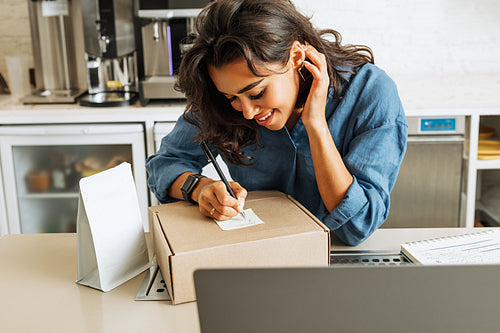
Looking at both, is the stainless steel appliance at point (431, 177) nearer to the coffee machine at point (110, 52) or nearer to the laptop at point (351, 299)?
the coffee machine at point (110, 52)

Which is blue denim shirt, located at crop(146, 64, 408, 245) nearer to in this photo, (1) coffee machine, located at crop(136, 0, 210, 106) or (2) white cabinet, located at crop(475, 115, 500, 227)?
(1) coffee machine, located at crop(136, 0, 210, 106)

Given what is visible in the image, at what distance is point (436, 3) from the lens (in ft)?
9.90

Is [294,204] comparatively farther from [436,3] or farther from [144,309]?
[436,3]

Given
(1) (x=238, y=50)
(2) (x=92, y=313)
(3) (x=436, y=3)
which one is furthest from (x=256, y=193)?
(3) (x=436, y=3)

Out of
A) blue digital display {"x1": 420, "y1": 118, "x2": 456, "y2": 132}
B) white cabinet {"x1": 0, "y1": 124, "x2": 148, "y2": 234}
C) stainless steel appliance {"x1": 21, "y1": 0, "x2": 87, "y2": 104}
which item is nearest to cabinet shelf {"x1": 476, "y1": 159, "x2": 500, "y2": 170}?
blue digital display {"x1": 420, "y1": 118, "x2": 456, "y2": 132}

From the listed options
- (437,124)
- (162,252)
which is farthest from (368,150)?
(437,124)

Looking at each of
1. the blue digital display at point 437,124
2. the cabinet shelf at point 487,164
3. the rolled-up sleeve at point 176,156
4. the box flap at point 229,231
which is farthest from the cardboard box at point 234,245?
the cabinet shelf at point 487,164

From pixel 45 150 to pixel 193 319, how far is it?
6.58 ft

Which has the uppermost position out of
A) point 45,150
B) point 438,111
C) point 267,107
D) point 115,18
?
point 115,18

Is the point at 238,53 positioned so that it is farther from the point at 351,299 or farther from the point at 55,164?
the point at 55,164

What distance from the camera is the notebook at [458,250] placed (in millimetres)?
1008

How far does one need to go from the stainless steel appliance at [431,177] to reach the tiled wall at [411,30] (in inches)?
29.0

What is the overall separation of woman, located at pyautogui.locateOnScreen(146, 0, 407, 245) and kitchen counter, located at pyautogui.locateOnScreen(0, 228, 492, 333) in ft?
0.49

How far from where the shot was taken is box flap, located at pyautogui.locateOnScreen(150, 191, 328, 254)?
96 cm
